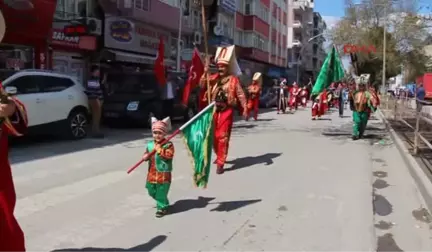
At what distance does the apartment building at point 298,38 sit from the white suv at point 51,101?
62.9 meters

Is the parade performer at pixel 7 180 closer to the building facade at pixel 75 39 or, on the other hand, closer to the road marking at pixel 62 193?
the road marking at pixel 62 193

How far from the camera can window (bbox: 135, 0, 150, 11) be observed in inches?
1080

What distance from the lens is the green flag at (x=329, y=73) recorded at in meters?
14.7

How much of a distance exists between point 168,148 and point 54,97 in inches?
290

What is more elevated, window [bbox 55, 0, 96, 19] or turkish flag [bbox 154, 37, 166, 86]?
window [bbox 55, 0, 96, 19]

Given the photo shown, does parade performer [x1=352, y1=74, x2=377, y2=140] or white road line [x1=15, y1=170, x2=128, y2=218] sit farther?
parade performer [x1=352, y1=74, x2=377, y2=140]

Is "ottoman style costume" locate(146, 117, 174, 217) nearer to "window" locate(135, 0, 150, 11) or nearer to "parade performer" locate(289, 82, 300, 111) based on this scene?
"window" locate(135, 0, 150, 11)

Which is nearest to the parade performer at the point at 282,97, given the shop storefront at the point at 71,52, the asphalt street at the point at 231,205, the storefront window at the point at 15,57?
the shop storefront at the point at 71,52

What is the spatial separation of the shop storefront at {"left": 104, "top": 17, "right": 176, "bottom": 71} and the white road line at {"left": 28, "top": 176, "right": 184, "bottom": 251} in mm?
17772

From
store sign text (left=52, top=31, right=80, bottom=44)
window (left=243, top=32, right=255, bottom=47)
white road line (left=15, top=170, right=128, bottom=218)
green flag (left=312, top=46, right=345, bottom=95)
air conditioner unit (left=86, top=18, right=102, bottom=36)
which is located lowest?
white road line (left=15, top=170, right=128, bottom=218)

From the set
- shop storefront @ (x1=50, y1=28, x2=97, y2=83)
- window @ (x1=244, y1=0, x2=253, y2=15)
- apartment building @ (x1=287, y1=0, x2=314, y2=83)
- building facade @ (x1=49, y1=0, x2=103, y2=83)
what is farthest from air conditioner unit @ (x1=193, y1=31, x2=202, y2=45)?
apartment building @ (x1=287, y1=0, x2=314, y2=83)

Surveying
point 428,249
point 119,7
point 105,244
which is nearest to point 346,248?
point 428,249

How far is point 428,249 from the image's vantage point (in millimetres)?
5562

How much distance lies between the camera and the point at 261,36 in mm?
55188
